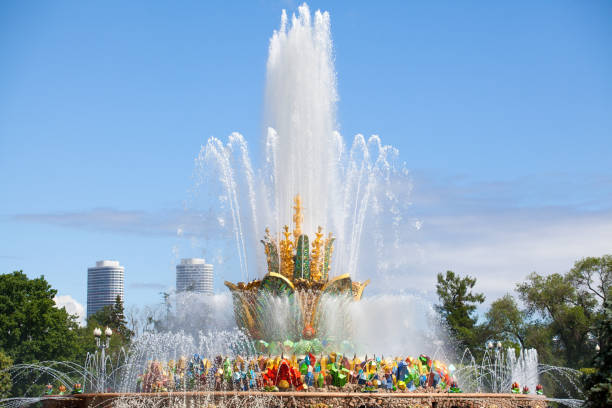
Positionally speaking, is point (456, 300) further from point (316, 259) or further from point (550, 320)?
point (316, 259)

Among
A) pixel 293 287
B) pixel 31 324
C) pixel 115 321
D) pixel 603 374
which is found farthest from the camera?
pixel 115 321

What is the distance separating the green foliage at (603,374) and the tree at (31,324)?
41497mm

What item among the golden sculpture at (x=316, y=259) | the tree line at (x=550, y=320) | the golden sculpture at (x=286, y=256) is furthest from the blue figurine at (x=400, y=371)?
the tree line at (x=550, y=320)

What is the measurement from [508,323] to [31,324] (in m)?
34.7

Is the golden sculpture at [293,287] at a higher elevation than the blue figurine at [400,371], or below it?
higher

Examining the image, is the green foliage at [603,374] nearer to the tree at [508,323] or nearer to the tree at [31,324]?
the tree at [508,323]

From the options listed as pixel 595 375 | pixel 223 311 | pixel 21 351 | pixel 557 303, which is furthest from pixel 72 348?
pixel 595 375

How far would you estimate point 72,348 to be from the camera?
5644 centimetres

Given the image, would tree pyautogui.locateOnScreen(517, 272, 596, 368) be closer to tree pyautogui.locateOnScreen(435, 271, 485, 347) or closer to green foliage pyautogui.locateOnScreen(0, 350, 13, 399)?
tree pyautogui.locateOnScreen(435, 271, 485, 347)

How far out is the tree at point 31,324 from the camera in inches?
2116

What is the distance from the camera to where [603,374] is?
22.1m

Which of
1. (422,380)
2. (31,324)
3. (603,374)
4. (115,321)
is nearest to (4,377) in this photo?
(31,324)

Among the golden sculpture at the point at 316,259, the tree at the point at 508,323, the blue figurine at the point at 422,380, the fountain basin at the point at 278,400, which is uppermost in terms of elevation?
the golden sculpture at the point at 316,259

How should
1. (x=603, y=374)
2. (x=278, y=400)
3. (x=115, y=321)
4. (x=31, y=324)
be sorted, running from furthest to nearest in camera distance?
(x=115, y=321) → (x=31, y=324) → (x=278, y=400) → (x=603, y=374)
